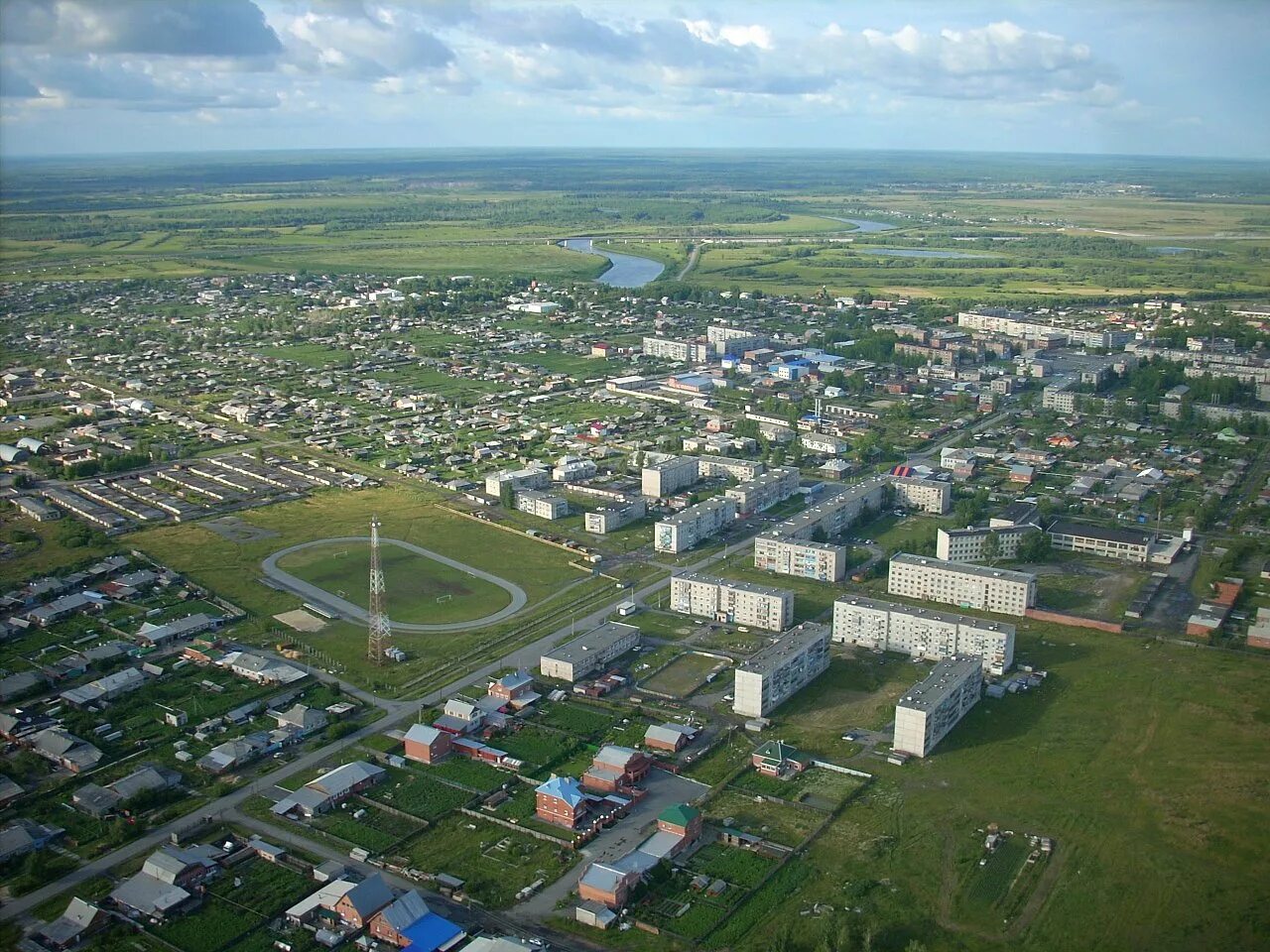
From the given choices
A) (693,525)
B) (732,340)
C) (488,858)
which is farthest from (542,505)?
(732,340)

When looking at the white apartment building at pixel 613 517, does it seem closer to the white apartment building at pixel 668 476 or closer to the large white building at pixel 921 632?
the white apartment building at pixel 668 476

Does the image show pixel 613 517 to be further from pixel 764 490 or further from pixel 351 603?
pixel 351 603

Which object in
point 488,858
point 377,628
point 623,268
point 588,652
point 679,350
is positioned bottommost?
point 488,858

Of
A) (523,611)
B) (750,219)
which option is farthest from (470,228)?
(523,611)

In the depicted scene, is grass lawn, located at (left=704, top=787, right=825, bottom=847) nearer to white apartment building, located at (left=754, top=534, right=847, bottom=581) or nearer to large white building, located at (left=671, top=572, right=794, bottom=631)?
large white building, located at (left=671, top=572, right=794, bottom=631)

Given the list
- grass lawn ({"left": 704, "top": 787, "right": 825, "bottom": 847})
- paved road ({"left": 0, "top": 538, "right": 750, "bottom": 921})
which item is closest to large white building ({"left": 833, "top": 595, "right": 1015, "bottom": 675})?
paved road ({"left": 0, "top": 538, "right": 750, "bottom": 921})

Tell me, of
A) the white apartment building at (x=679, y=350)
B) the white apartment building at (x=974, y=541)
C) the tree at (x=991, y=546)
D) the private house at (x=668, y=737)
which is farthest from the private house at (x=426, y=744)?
the white apartment building at (x=679, y=350)
